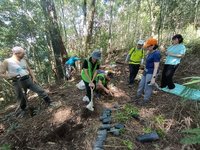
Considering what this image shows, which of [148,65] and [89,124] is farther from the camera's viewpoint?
[148,65]

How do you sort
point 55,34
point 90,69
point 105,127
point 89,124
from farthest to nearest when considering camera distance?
1. point 55,34
2. point 90,69
3. point 89,124
4. point 105,127

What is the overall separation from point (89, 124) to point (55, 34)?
4.74m

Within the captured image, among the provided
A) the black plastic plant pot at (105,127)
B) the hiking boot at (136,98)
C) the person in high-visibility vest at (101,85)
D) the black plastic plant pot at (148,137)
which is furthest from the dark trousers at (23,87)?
the black plastic plant pot at (148,137)

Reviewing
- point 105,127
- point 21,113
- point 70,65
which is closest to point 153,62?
point 105,127

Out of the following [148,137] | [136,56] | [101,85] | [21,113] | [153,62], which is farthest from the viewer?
[136,56]

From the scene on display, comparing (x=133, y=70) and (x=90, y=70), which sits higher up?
(x=90, y=70)

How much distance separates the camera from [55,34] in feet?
24.8

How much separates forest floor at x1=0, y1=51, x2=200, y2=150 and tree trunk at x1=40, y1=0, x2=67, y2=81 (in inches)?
116

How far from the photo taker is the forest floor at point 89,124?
3.46 metres

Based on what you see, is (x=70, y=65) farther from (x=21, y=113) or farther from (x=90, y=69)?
(x=90, y=69)

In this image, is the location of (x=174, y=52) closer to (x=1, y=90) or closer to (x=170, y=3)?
(x=170, y=3)

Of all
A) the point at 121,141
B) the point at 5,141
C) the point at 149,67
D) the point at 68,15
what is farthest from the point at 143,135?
the point at 68,15

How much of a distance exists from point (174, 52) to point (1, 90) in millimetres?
9325

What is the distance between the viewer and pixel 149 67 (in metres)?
4.42
